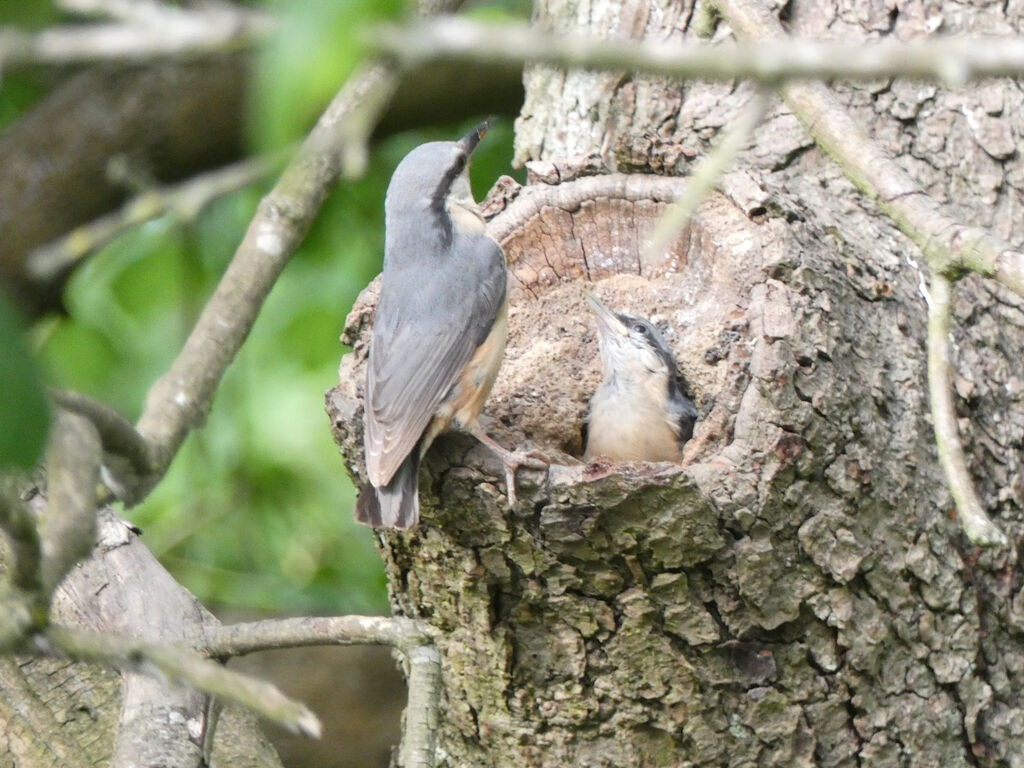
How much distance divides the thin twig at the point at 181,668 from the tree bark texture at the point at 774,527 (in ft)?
3.45

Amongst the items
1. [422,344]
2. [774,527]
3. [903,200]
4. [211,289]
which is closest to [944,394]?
[903,200]

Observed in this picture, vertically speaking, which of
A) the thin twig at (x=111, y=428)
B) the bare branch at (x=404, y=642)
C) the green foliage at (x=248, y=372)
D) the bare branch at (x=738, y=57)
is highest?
the green foliage at (x=248, y=372)

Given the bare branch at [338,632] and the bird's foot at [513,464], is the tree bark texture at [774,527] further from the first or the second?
the bare branch at [338,632]

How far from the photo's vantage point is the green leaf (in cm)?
90

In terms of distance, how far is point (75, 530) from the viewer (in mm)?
1582

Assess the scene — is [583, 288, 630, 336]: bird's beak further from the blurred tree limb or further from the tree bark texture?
the blurred tree limb

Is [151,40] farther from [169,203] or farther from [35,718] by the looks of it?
[35,718]

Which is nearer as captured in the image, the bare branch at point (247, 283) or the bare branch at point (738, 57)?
the bare branch at point (738, 57)

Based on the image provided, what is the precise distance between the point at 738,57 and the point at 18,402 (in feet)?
1.98

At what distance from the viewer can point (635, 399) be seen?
3486mm

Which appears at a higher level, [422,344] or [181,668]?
[422,344]

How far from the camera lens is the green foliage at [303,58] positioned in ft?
2.63

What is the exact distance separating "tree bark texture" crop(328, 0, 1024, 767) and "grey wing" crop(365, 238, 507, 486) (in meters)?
0.09

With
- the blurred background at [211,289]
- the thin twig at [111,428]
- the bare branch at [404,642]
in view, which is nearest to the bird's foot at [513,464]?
the bare branch at [404,642]
